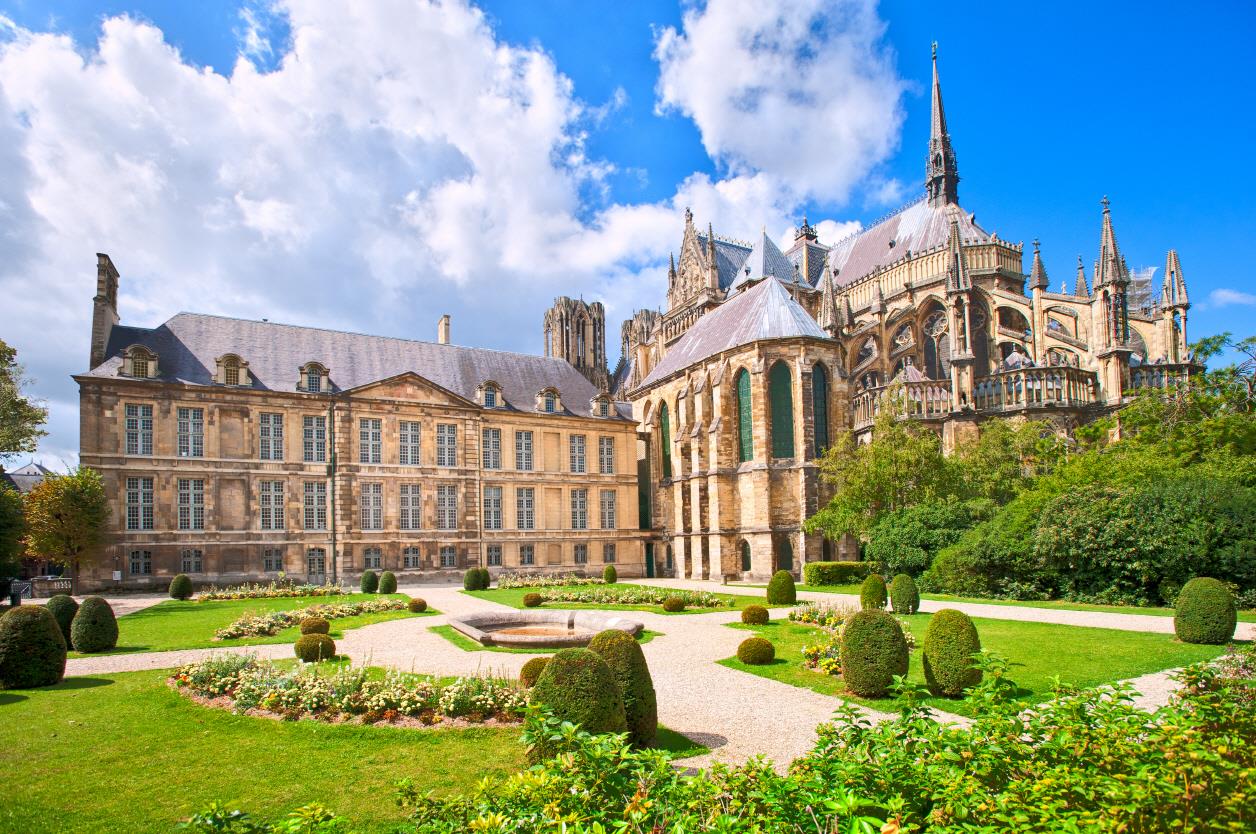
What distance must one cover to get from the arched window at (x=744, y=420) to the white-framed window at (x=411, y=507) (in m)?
16.7

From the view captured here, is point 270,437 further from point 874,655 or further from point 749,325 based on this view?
point 874,655

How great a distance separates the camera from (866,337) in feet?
157

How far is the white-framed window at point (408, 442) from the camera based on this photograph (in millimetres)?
38531

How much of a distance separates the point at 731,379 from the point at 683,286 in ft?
82.9

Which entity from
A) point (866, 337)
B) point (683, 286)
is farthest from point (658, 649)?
point (683, 286)

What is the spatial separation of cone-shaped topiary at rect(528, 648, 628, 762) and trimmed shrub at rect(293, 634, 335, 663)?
828 centimetres

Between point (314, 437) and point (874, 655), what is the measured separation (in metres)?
32.2

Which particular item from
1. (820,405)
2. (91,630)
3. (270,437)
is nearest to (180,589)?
(270,437)

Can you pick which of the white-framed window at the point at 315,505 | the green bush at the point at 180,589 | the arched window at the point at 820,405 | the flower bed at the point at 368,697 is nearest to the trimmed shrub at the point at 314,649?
the flower bed at the point at 368,697

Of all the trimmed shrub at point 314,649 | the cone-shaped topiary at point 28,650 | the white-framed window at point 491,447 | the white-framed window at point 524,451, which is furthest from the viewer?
the white-framed window at point 524,451

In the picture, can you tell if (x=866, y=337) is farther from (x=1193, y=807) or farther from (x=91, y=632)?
(x=1193, y=807)

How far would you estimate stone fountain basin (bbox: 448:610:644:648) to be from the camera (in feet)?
50.5

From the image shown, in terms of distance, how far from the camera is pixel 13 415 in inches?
1501

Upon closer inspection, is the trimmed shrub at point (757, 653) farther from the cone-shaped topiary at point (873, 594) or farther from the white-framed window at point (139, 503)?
the white-framed window at point (139, 503)
